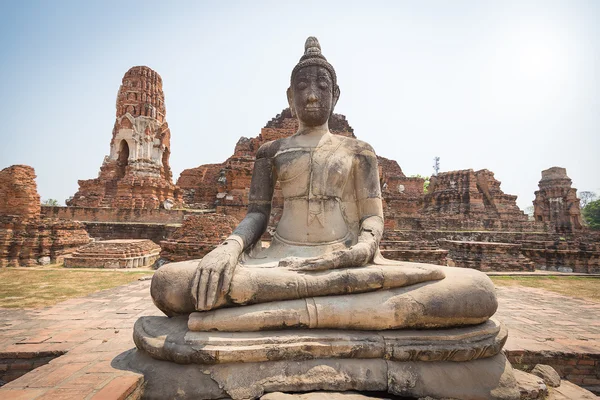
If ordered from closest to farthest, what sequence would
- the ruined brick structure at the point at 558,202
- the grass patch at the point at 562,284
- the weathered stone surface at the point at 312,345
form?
the weathered stone surface at the point at 312,345 < the grass patch at the point at 562,284 < the ruined brick structure at the point at 558,202

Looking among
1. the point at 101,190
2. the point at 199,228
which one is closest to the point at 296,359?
the point at 199,228

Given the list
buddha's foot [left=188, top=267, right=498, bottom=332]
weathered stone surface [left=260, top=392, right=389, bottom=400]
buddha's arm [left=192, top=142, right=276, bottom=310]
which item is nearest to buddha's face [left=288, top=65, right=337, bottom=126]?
buddha's arm [left=192, top=142, right=276, bottom=310]

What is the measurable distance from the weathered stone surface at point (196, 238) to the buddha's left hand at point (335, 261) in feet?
22.1

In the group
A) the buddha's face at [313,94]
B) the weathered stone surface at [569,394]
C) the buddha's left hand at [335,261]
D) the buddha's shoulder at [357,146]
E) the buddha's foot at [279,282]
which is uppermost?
the buddha's face at [313,94]

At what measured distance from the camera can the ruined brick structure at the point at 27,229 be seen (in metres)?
10.0

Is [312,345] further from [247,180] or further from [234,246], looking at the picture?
[247,180]

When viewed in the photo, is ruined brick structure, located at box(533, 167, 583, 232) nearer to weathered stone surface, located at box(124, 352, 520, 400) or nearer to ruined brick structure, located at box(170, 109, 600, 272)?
ruined brick structure, located at box(170, 109, 600, 272)

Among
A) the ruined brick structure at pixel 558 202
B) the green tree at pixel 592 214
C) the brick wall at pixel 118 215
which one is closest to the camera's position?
the brick wall at pixel 118 215

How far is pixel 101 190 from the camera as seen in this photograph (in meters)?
21.0

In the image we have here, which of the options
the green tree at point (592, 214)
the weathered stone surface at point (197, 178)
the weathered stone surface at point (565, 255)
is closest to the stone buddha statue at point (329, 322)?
the weathered stone surface at point (565, 255)

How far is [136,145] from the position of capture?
20703 mm

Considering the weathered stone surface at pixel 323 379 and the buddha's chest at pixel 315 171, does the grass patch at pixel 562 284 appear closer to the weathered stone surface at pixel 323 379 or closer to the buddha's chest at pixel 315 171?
the weathered stone surface at pixel 323 379

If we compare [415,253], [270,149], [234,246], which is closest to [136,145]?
[415,253]

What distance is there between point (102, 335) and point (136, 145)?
19.9m
